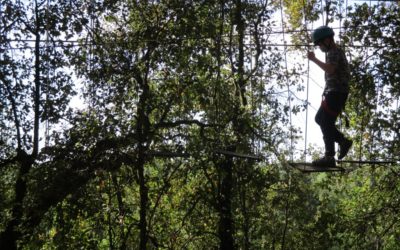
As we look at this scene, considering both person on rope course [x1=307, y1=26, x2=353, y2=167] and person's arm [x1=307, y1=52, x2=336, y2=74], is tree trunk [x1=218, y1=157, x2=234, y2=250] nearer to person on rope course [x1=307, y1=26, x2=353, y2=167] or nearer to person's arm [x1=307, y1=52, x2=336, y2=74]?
person on rope course [x1=307, y1=26, x2=353, y2=167]

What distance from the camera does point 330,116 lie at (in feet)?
14.0

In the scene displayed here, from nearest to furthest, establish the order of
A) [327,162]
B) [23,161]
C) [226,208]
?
[327,162], [23,161], [226,208]

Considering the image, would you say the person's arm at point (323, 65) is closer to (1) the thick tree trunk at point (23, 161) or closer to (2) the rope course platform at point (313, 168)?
(2) the rope course platform at point (313, 168)

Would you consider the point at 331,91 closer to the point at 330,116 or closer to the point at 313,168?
the point at 330,116

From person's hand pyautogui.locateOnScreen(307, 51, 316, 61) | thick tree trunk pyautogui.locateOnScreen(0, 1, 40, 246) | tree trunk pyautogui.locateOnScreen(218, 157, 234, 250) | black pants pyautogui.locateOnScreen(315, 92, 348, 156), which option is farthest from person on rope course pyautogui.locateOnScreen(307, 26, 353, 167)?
thick tree trunk pyautogui.locateOnScreen(0, 1, 40, 246)

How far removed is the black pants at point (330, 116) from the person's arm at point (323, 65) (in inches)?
8.8

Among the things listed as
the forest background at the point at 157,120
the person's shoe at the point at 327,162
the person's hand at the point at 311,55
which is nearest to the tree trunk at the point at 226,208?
the forest background at the point at 157,120

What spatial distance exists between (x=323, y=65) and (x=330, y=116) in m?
0.48

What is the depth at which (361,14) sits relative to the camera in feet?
17.3

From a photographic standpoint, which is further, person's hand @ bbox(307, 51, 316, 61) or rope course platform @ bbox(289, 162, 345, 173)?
rope course platform @ bbox(289, 162, 345, 173)

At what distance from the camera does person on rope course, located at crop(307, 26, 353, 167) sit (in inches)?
162

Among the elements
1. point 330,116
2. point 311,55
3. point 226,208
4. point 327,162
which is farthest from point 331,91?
point 226,208

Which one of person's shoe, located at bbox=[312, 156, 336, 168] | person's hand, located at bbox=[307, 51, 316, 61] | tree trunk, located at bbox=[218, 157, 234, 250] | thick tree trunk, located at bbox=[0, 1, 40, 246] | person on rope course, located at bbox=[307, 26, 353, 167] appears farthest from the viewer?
tree trunk, located at bbox=[218, 157, 234, 250]

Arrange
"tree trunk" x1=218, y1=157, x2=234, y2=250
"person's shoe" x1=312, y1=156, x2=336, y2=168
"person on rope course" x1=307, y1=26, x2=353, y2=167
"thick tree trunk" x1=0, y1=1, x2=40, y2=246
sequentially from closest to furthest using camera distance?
"person on rope course" x1=307, y1=26, x2=353, y2=167 → "person's shoe" x1=312, y1=156, x2=336, y2=168 → "thick tree trunk" x1=0, y1=1, x2=40, y2=246 → "tree trunk" x1=218, y1=157, x2=234, y2=250
